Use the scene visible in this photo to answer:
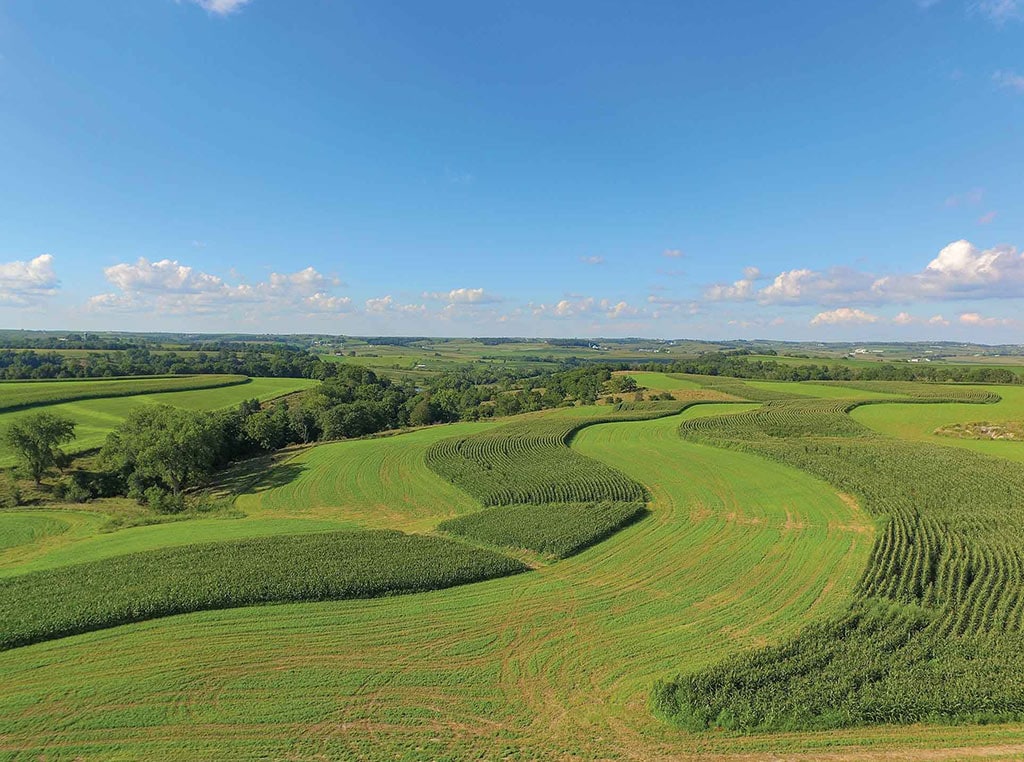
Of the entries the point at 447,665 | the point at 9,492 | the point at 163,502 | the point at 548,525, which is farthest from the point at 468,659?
the point at 9,492

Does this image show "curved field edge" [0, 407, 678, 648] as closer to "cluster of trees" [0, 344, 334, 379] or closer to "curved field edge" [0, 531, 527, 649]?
"curved field edge" [0, 531, 527, 649]

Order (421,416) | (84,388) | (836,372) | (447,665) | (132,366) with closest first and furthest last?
(447,665)
(84,388)
(421,416)
(132,366)
(836,372)

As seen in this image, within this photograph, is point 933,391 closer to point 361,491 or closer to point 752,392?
point 752,392

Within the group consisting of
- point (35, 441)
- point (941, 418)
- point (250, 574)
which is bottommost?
point (250, 574)

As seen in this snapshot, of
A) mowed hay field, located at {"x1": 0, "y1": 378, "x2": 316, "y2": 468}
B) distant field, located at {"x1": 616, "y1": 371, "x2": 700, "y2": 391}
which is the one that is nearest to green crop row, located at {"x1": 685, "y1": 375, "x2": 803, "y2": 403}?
distant field, located at {"x1": 616, "y1": 371, "x2": 700, "y2": 391}

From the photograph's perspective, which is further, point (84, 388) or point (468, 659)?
point (84, 388)

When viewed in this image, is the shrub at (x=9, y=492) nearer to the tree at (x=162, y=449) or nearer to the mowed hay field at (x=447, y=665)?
the tree at (x=162, y=449)
